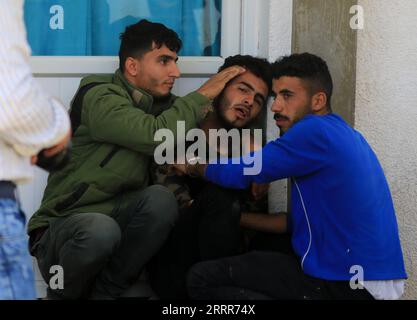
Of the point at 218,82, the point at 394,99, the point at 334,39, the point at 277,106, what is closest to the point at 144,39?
the point at 218,82

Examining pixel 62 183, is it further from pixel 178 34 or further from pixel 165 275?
pixel 178 34

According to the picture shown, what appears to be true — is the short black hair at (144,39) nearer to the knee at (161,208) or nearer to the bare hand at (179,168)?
the bare hand at (179,168)

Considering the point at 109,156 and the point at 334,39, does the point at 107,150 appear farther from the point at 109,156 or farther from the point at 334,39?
the point at 334,39

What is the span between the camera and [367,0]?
13.3ft

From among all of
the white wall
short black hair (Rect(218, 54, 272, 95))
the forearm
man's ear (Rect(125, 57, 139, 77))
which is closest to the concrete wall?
short black hair (Rect(218, 54, 272, 95))

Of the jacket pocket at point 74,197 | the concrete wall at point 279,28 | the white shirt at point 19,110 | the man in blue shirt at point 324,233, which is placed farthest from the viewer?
the concrete wall at point 279,28

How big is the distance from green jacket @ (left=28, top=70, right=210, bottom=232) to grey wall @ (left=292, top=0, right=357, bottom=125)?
593 millimetres

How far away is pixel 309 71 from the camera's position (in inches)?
139

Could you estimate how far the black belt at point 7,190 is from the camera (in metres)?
2.09

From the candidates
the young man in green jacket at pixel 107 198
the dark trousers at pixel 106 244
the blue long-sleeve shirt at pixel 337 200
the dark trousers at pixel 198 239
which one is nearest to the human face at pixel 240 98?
the young man in green jacket at pixel 107 198

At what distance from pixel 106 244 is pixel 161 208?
1.03 ft

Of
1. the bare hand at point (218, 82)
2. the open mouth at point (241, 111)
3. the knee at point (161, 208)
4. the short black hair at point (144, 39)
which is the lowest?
the knee at point (161, 208)

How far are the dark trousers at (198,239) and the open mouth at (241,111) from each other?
0.46m
